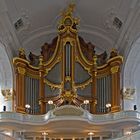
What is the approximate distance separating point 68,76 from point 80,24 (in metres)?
→ 3.97

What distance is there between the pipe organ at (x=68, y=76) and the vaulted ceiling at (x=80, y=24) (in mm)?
717

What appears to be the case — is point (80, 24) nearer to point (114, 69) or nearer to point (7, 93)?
point (114, 69)

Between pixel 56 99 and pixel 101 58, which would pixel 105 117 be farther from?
pixel 101 58

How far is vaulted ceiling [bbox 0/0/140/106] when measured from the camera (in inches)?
844

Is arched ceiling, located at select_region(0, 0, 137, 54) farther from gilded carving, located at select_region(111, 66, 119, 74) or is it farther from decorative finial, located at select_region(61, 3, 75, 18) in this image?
gilded carving, located at select_region(111, 66, 119, 74)

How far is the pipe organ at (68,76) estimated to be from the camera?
21438mm

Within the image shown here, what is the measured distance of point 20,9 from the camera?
2227 centimetres

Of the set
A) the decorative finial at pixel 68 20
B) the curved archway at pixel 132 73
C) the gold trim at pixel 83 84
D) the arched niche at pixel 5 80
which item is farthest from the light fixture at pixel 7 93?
the curved archway at pixel 132 73

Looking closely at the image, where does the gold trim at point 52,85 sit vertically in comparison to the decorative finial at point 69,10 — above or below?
below

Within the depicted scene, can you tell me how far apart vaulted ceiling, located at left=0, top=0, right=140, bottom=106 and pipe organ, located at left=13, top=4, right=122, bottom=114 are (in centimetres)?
72

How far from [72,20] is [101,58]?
2.19 meters

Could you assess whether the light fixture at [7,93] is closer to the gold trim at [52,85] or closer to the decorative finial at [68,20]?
the gold trim at [52,85]

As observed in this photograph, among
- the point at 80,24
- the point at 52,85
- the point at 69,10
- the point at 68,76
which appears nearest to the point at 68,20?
the point at 69,10

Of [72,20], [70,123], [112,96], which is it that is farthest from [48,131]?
[72,20]
